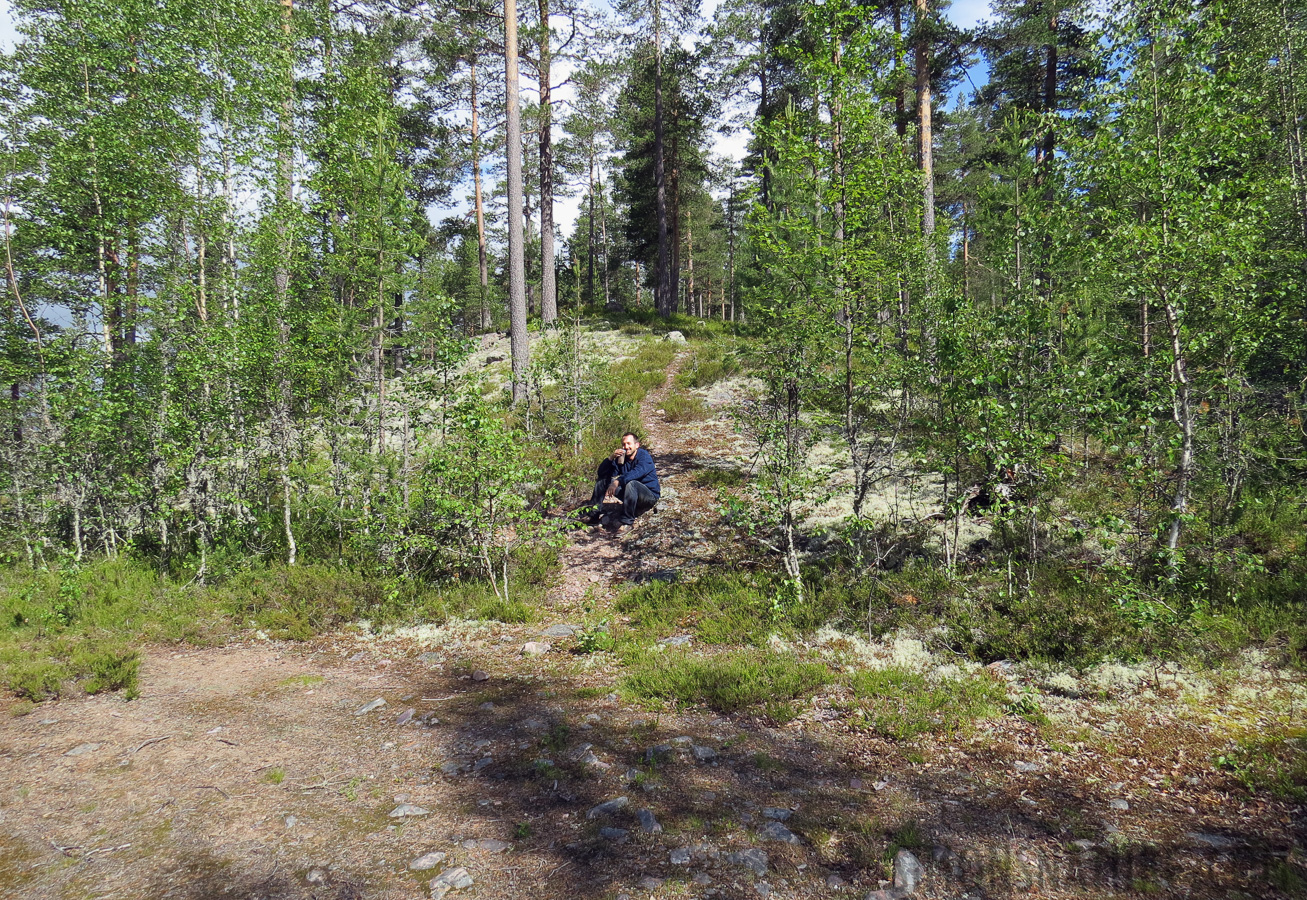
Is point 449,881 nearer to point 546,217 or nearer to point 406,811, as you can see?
point 406,811

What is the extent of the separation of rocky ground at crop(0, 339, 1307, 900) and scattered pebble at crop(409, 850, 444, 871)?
1cm

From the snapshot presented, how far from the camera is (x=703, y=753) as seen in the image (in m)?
4.55

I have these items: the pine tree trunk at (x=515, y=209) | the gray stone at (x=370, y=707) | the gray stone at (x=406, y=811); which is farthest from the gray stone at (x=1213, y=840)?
the pine tree trunk at (x=515, y=209)

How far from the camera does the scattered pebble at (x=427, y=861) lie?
3240mm

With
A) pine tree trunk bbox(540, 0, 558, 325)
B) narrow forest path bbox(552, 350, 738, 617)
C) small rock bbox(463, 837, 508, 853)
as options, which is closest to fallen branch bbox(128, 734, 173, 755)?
small rock bbox(463, 837, 508, 853)

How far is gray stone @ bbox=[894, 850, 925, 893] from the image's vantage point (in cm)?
307

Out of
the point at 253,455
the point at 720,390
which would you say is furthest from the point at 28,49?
the point at 720,390

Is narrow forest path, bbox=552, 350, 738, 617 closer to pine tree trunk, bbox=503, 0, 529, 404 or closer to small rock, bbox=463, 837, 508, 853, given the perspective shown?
pine tree trunk, bbox=503, 0, 529, 404

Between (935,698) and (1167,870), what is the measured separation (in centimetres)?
206

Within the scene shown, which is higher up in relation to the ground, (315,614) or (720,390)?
(720,390)

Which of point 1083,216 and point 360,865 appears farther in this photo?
point 1083,216

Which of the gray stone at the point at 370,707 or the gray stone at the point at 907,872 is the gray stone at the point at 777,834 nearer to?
the gray stone at the point at 907,872

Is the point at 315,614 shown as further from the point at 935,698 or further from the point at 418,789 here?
the point at 935,698

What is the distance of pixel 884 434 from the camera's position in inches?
432
